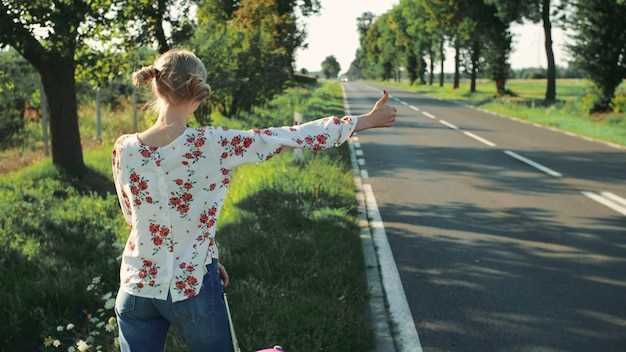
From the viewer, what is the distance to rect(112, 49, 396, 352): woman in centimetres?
213

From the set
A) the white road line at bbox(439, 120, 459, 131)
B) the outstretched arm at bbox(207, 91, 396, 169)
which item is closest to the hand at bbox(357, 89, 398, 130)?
the outstretched arm at bbox(207, 91, 396, 169)

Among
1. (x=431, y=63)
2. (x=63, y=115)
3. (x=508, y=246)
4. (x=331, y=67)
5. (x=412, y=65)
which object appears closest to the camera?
(x=508, y=246)

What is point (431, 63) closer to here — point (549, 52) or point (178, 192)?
point (549, 52)

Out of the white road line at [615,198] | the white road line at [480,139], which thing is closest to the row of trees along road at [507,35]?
the white road line at [480,139]

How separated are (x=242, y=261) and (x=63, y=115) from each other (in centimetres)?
632

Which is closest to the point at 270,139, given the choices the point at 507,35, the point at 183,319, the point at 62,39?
the point at 183,319

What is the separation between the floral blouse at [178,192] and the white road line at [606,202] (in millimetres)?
6958

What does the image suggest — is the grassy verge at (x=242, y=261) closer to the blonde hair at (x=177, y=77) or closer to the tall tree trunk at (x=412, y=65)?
the blonde hair at (x=177, y=77)

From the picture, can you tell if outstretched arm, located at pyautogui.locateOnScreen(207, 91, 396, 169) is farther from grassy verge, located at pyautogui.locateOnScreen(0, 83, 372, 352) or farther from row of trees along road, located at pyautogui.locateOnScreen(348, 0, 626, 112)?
row of trees along road, located at pyautogui.locateOnScreen(348, 0, 626, 112)

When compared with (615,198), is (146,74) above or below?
above

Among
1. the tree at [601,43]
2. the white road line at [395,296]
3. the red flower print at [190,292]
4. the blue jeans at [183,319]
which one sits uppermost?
the tree at [601,43]

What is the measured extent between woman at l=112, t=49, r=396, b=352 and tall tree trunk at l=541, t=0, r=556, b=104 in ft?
100

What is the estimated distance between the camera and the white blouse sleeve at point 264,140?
7.29 ft

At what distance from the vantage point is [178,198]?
7.18ft
